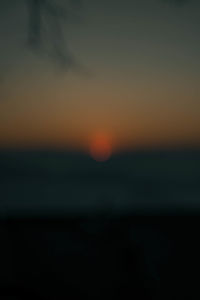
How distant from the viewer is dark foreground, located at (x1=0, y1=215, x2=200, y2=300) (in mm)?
3141

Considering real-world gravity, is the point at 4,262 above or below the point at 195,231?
below

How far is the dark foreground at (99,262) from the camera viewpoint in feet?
10.3

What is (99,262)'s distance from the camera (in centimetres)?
367

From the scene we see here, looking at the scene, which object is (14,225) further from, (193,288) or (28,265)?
(193,288)

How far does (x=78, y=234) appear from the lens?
4.32 metres

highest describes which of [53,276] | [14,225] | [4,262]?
[14,225]

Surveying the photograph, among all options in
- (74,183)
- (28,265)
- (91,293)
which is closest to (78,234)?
(28,265)

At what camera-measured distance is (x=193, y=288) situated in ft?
10.5

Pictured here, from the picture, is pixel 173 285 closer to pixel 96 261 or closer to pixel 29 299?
pixel 96 261

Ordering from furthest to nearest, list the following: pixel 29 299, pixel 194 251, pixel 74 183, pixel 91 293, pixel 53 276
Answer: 1. pixel 74 183
2. pixel 194 251
3. pixel 53 276
4. pixel 91 293
5. pixel 29 299

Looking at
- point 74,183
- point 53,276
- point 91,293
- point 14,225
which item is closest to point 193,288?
point 91,293

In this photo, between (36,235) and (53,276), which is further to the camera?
(36,235)

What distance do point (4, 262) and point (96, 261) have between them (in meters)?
1.07

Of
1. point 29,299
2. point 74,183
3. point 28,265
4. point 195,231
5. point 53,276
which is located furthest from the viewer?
point 74,183
